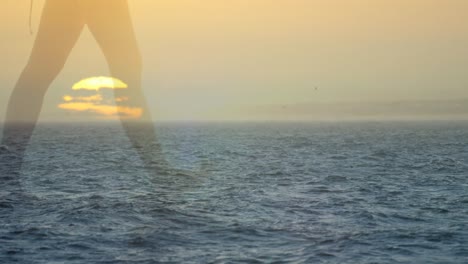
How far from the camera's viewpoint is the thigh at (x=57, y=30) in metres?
18.3

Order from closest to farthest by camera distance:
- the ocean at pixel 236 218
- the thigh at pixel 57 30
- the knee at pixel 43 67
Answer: the knee at pixel 43 67, the thigh at pixel 57 30, the ocean at pixel 236 218

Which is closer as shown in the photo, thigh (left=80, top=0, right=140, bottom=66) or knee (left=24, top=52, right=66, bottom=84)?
knee (left=24, top=52, right=66, bottom=84)

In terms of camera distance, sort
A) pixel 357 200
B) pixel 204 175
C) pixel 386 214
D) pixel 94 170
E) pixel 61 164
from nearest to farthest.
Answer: pixel 386 214
pixel 357 200
pixel 204 175
pixel 94 170
pixel 61 164

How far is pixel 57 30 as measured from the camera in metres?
18.6

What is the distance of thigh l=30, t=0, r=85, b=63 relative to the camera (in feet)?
60.2

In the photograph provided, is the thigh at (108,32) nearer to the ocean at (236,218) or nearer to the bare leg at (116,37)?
the bare leg at (116,37)

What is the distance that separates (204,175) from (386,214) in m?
21.7

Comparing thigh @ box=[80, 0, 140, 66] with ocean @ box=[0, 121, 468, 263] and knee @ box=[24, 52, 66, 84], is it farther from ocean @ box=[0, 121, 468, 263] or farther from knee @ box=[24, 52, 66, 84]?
ocean @ box=[0, 121, 468, 263]

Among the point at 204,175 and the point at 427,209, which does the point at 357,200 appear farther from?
the point at 204,175

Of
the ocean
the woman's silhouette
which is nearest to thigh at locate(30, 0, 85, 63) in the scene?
the woman's silhouette

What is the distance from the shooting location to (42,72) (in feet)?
59.7

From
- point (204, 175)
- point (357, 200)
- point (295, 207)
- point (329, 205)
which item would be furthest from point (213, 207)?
point (204, 175)

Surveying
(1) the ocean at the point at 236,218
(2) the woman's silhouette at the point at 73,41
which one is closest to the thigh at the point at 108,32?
(2) the woman's silhouette at the point at 73,41

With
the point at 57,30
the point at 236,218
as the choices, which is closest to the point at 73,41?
the point at 57,30
